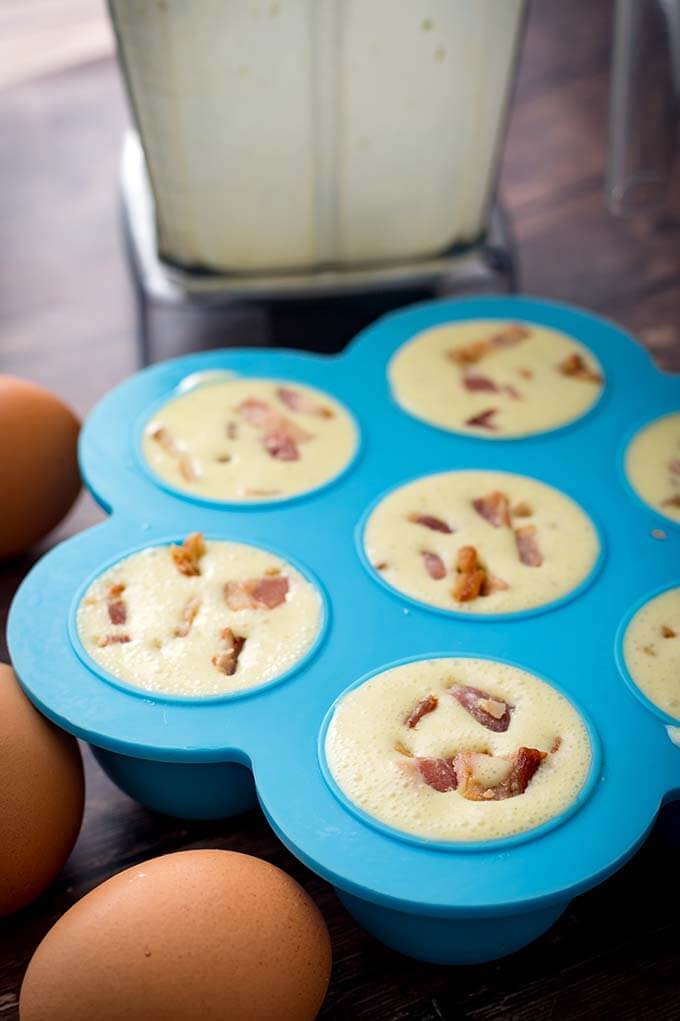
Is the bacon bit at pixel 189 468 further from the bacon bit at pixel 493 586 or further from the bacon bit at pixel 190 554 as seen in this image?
the bacon bit at pixel 493 586

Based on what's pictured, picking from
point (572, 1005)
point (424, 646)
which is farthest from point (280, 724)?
point (572, 1005)

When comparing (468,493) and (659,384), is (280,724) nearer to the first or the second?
(468,493)

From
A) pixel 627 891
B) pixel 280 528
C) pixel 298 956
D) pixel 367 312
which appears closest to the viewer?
pixel 298 956

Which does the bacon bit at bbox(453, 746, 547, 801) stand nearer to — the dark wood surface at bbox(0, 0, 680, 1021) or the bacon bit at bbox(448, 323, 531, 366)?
the dark wood surface at bbox(0, 0, 680, 1021)

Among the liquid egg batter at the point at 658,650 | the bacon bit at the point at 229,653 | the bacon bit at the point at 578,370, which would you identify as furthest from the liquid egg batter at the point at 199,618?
the bacon bit at the point at 578,370

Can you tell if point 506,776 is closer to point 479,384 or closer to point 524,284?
point 479,384

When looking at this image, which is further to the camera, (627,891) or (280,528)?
(280,528)
